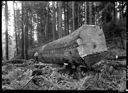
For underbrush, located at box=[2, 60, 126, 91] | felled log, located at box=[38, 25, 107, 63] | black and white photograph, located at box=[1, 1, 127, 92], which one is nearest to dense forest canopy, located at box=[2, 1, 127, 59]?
black and white photograph, located at box=[1, 1, 127, 92]

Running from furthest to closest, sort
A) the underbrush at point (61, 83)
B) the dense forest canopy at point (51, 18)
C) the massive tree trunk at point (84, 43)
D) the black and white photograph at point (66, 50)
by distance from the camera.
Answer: the dense forest canopy at point (51, 18), the massive tree trunk at point (84, 43), the black and white photograph at point (66, 50), the underbrush at point (61, 83)

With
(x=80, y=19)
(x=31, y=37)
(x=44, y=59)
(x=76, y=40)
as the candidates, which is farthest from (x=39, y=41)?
(x=76, y=40)

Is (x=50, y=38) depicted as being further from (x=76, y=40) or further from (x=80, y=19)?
(x=76, y=40)

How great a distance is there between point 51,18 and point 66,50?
15.6 ft

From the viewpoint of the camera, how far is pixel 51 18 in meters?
8.82

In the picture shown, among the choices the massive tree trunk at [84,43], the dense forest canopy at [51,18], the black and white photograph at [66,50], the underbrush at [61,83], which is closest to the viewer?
the underbrush at [61,83]

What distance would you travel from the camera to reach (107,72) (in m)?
4.58

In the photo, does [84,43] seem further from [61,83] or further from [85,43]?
[61,83]

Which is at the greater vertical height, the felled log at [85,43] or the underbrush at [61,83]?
the felled log at [85,43]

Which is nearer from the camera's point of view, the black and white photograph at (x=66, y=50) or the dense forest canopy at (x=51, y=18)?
the black and white photograph at (x=66, y=50)

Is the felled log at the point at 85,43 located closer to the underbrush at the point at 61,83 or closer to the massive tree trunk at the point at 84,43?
the massive tree trunk at the point at 84,43

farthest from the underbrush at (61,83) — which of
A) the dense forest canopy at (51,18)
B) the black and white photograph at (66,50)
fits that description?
the dense forest canopy at (51,18)

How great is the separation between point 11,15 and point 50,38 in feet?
16.8

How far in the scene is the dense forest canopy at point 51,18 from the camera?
7.85 metres
